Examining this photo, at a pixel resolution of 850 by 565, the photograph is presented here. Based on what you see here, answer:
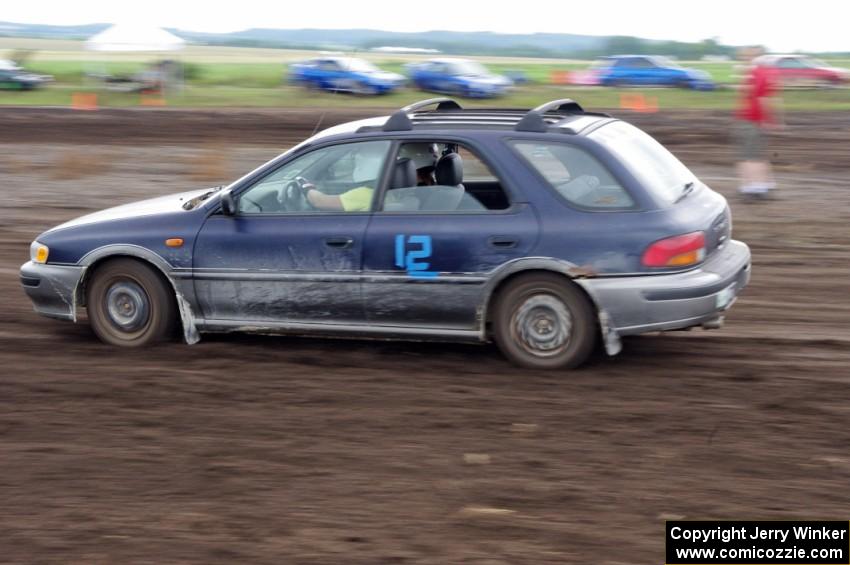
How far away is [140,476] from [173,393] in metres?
1.34

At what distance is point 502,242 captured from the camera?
6.77 metres

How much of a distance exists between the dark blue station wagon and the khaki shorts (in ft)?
20.7

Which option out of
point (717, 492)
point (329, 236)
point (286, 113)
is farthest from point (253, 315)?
point (286, 113)

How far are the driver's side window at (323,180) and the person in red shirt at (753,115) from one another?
7.48 metres

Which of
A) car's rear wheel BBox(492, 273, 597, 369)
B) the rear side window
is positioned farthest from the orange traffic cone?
car's rear wheel BBox(492, 273, 597, 369)

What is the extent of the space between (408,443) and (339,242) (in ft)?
5.65

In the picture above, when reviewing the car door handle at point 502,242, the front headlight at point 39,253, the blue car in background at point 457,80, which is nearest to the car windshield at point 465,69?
the blue car in background at point 457,80

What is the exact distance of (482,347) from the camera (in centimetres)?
756

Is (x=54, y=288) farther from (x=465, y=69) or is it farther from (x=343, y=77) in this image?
(x=465, y=69)

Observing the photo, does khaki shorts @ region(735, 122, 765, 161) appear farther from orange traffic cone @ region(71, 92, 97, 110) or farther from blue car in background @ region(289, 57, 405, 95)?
orange traffic cone @ region(71, 92, 97, 110)

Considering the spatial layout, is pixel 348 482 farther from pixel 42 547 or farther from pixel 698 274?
pixel 698 274

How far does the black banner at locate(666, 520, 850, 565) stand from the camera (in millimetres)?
4418

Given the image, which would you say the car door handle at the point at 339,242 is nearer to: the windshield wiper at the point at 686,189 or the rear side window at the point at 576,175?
the rear side window at the point at 576,175

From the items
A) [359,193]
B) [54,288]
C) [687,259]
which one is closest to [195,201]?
[54,288]
